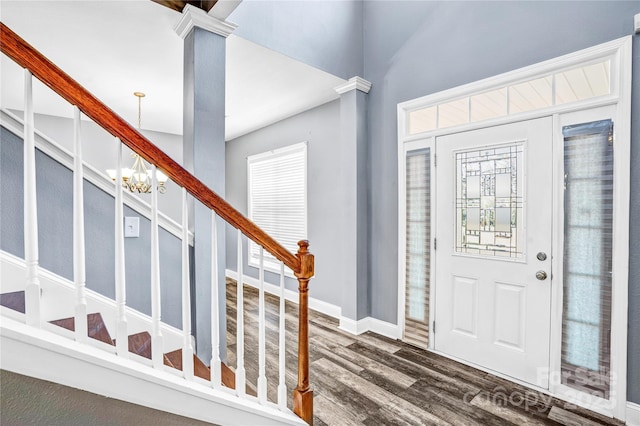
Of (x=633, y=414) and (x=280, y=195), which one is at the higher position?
(x=280, y=195)

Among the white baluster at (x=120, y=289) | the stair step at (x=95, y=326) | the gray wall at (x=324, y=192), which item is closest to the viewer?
the white baluster at (x=120, y=289)

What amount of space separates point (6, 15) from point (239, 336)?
2.80 metres

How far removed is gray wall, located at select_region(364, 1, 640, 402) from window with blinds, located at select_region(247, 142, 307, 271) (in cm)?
127

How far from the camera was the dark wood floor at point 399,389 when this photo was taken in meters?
1.95

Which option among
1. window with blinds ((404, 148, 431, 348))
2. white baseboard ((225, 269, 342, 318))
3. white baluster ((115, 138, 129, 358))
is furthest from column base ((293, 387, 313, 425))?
white baseboard ((225, 269, 342, 318))

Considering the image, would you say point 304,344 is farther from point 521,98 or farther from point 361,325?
point 521,98

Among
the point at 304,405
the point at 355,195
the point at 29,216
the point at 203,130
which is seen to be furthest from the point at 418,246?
the point at 29,216

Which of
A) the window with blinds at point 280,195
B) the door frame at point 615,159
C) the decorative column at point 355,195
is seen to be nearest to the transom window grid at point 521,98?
the door frame at point 615,159

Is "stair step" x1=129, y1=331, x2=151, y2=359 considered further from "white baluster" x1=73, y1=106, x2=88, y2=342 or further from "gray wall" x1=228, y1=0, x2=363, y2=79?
"gray wall" x1=228, y1=0, x2=363, y2=79

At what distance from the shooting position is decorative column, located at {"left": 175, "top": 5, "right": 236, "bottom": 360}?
7.04 feet

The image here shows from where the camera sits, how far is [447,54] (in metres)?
2.75

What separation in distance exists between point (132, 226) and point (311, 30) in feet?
7.80

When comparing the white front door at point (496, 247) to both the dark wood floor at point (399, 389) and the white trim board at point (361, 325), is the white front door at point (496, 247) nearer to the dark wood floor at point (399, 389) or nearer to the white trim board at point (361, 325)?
the dark wood floor at point (399, 389)

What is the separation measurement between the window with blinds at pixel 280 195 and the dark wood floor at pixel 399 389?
1.63 metres
